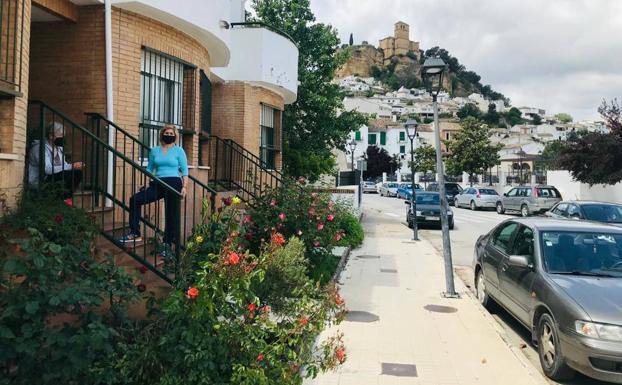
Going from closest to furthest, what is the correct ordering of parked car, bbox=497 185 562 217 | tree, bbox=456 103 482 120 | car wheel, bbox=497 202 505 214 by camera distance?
parked car, bbox=497 185 562 217 → car wheel, bbox=497 202 505 214 → tree, bbox=456 103 482 120

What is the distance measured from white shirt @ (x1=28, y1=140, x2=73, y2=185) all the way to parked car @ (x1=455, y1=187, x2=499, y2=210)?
94.9 ft

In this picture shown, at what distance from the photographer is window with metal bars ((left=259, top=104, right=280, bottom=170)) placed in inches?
532

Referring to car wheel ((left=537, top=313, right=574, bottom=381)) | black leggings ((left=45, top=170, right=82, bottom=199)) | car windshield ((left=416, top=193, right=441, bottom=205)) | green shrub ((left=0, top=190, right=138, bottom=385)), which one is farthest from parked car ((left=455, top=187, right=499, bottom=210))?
green shrub ((left=0, top=190, right=138, bottom=385))

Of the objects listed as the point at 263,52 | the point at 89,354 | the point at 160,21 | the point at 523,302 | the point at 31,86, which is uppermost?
the point at 263,52

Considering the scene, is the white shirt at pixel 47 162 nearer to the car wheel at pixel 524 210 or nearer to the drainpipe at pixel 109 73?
the drainpipe at pixel 109 73

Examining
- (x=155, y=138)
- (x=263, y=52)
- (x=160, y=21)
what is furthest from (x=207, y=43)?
(x=263, y=52)

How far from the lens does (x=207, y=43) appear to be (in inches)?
344

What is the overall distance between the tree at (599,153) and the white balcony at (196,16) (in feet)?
69.0

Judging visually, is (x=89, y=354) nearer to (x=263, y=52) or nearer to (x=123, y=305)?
(x=123, y=305)

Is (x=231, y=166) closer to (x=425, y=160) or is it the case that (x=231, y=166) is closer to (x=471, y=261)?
(x=471, y=261)

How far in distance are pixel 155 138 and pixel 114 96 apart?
1238 mm

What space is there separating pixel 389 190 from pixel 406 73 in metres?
144

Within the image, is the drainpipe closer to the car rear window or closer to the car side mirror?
the car side mirror

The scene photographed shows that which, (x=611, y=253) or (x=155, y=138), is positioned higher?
(x=155, y=138)
